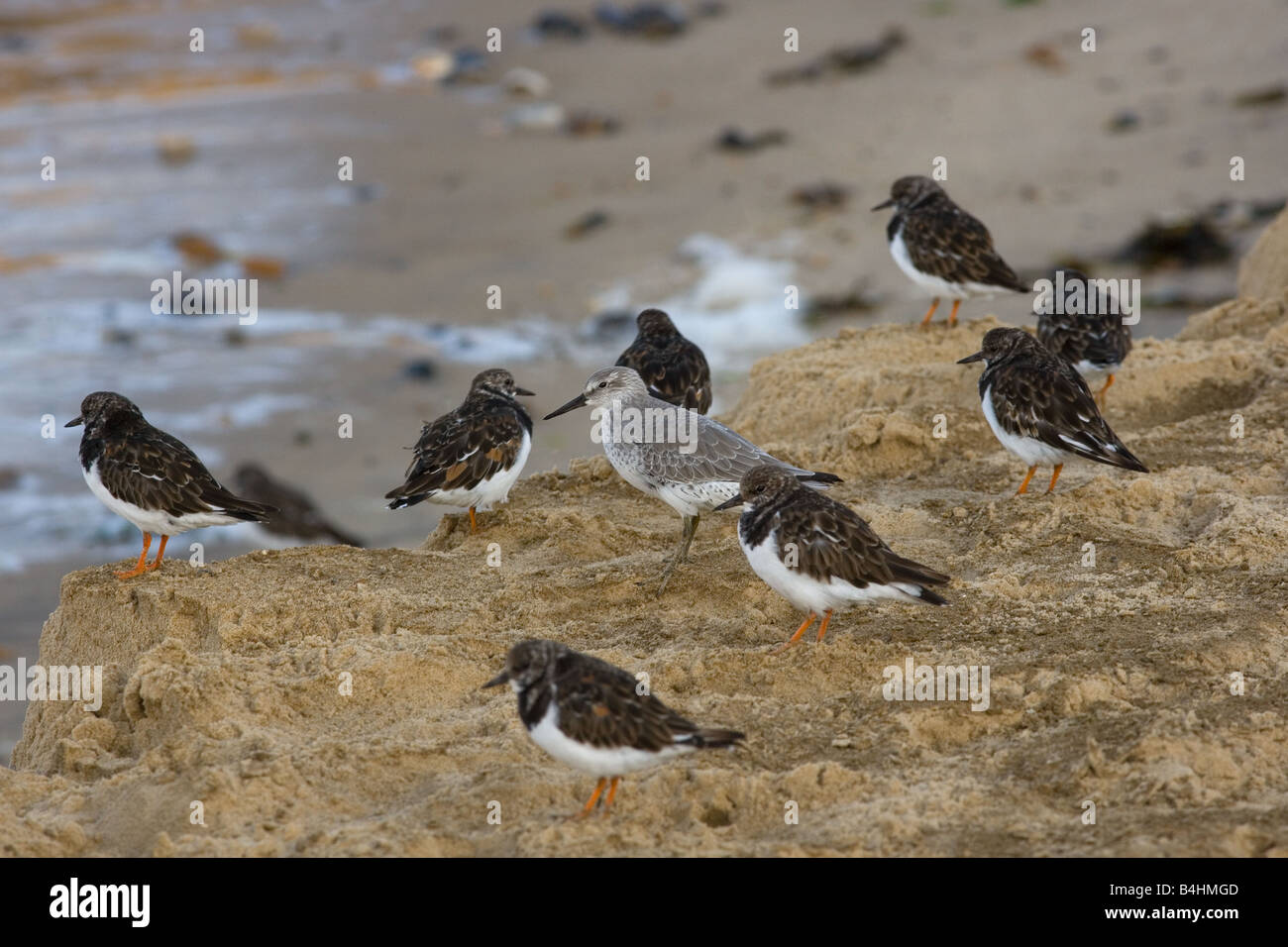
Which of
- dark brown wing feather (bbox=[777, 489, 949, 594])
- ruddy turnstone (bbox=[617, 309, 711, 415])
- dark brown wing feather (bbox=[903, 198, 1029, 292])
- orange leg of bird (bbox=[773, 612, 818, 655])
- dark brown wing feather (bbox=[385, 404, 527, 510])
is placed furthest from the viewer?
Result: dark brown wing feather (bbox=[903, 198, 1029, 292])

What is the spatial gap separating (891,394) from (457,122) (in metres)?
12.4

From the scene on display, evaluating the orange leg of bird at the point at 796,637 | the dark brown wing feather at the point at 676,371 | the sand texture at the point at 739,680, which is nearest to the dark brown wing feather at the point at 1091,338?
the sand texture at the point at 739,680

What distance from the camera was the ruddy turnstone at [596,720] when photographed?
5098 millimetres

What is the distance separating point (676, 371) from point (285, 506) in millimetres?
3861

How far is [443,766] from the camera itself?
226 inches

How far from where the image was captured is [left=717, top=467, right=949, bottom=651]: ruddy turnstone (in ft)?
20.3

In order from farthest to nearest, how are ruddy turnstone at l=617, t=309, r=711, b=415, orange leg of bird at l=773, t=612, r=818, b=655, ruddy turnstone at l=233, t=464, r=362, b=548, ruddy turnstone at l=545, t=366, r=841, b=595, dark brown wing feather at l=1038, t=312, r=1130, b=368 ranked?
ruddy turnstone at l=233, t=464, r=362, b=548 → ruddy turnstone at l=617, t=309, r=711, b=415 → dark brown wing feather at l=1038, t=312, r=1130, b=368 → ruddy turnstone at l=545, t=366, r=841, b=595 → orange leg of bird at l=773, t=612, r=818, b=655

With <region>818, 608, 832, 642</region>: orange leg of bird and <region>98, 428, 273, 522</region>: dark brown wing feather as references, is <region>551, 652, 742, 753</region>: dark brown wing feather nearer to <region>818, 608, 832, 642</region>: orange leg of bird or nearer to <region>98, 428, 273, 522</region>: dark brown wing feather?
<region>818, 608, 832, 642</region>: orange leg of bird

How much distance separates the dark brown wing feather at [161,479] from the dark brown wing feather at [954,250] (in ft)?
16.9

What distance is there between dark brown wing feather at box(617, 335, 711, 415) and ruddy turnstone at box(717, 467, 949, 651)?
2.69 m

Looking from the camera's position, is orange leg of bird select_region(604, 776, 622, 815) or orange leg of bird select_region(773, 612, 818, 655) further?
orange leg of bird select_region(773, 612, 818, 655)

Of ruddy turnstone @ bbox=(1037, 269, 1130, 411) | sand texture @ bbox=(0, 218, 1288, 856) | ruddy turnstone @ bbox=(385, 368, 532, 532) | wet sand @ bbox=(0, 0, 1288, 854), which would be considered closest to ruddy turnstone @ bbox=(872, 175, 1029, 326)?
wet sand @ bbox=(0, 0, 1288, 854)

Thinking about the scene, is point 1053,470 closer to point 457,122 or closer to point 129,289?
point 129,289

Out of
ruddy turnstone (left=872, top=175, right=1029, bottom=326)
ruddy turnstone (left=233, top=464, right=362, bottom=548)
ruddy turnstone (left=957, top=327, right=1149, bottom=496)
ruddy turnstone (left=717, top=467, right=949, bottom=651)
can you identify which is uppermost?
ruddy turnstone (left=872, top=175, right=1029, bottom=326)
